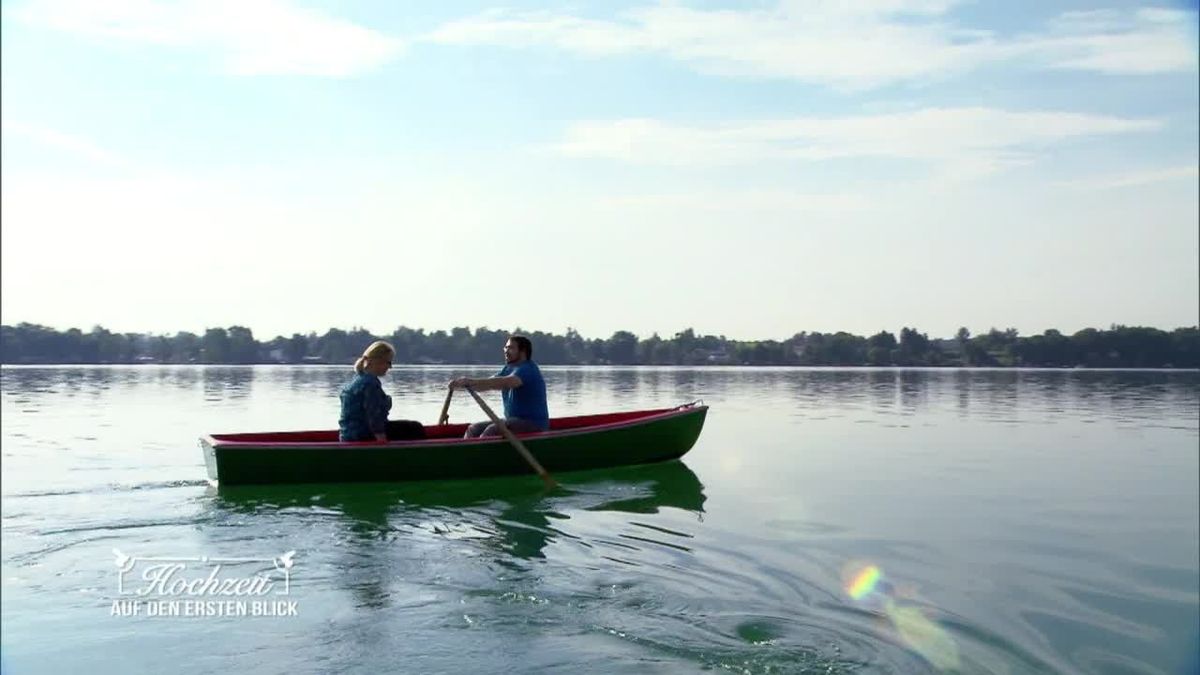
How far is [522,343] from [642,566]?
5.63m

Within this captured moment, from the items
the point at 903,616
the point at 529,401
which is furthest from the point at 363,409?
the point at 903,616

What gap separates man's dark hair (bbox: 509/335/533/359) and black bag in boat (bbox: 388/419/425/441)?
65.1 inches

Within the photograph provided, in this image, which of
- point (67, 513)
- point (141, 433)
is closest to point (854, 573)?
point (67, 513)

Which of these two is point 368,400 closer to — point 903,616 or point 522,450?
point 522,450

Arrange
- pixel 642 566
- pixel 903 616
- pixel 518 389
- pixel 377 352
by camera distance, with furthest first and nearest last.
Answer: pixel 518 389, pixel 377 352, pixel 642 566, pixel 903 616

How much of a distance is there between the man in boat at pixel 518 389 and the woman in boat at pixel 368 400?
0.96 metres

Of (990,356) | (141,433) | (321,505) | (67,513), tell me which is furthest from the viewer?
(990,356)

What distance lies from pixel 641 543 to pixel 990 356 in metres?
123

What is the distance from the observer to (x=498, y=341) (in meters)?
131

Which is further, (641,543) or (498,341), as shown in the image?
(498,341)

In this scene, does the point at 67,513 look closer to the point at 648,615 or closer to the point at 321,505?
the point at 321,505
